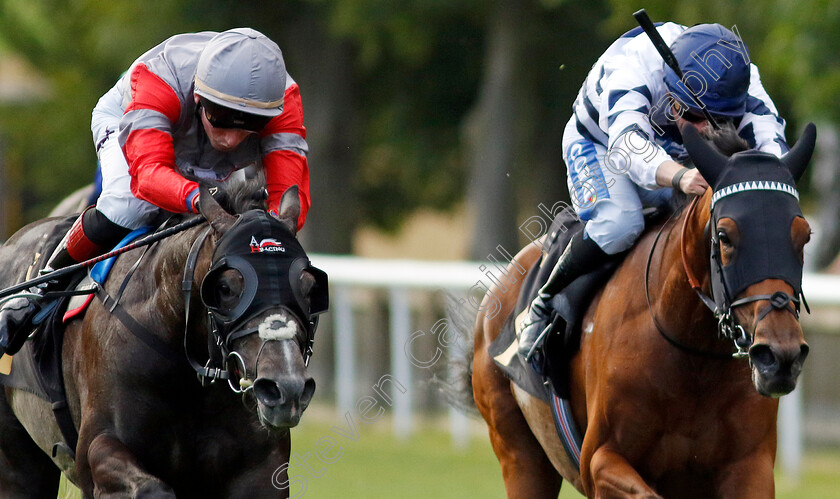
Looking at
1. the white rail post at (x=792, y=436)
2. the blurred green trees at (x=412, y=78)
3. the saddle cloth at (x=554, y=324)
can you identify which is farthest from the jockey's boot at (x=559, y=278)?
the blurred green trees at (x=412, y=78)

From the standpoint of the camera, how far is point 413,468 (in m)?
10.5

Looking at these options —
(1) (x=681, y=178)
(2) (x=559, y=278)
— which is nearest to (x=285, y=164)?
(2) (x=559, y=278)

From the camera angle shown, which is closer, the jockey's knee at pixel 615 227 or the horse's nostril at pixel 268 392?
the horse's nostril at pixel 268 392

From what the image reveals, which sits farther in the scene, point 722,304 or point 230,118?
point 230,118

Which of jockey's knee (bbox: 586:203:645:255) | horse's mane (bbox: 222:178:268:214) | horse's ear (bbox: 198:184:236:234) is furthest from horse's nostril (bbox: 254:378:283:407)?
jockey's knee (bbox: 586:203:645:255)

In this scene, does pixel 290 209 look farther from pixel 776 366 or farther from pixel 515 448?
pixel 515 448

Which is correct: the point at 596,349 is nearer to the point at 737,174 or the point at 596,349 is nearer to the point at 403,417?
the point at 737,174

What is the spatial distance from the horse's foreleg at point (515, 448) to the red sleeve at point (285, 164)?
152cm

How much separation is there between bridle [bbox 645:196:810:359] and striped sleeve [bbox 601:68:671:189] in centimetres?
21

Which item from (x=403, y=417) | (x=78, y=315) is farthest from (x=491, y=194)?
(x=78, y=315)

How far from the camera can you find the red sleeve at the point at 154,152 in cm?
473

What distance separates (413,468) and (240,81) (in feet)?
20.3

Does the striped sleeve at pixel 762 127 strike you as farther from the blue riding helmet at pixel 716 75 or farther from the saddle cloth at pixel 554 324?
the saddle cloth at pixel 554 324

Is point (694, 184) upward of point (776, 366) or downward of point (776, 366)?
upward
